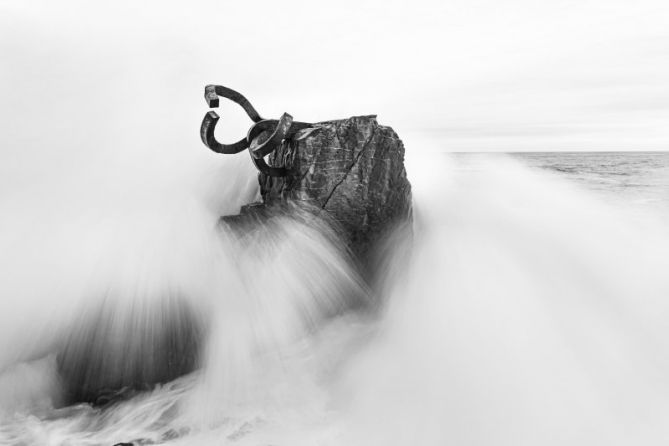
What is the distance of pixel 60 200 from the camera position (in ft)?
13.6

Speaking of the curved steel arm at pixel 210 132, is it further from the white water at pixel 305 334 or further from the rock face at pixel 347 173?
the white water at pixel 305 334

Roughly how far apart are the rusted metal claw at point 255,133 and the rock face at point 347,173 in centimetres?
23

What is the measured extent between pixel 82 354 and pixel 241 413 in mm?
1620

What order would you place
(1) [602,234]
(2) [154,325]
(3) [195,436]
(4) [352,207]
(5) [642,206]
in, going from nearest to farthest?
(3) [195,436] < (2) [154,325] < (4) [352,207] < (1) [602,234] < (5) [642,206]

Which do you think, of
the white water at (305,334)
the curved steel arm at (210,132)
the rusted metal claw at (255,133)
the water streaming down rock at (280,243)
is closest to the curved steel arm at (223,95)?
the rusted metal claw at (255,133)

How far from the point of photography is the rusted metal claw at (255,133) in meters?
3.66

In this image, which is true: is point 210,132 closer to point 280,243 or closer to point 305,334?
point 280,243

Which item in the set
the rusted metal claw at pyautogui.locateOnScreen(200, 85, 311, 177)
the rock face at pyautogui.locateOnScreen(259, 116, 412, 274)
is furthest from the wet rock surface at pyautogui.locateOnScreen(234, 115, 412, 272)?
the rusted metal claw at pyautogui.locateOnScreen(200, 85, 311, 177)

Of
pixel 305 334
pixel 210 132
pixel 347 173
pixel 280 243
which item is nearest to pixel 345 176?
pixel 347 173

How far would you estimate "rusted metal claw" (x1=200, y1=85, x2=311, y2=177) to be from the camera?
366 centimetres

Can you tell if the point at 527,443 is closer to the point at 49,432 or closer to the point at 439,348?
the point at 439,348

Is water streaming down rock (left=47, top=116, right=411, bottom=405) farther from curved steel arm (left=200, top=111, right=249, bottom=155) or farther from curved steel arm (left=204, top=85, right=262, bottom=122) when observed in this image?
curved steel arm (left=200, top=111, right=249, bottom=155)

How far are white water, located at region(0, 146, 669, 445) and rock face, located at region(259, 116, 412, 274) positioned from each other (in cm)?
32

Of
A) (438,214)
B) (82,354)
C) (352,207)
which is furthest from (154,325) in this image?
(438,214)
